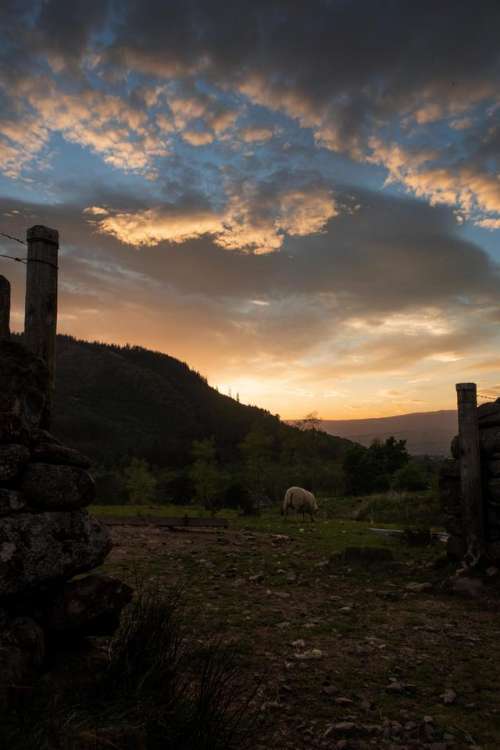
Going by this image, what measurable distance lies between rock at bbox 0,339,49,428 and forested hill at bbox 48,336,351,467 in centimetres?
4533

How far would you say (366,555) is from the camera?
11.6 meters

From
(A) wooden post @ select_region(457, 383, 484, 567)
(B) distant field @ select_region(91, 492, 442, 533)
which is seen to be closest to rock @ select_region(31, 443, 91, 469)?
(A) wooden post @ select_region(457, 383, 484, 567)

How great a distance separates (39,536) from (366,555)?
8917 millimetres

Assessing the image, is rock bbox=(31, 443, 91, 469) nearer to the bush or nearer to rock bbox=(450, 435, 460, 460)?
the bush

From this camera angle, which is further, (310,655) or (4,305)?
(310,655)

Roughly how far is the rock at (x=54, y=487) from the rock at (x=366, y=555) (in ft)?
26.9

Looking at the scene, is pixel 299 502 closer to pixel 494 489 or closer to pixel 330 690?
pixel 494 489

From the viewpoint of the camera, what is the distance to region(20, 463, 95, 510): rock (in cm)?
452

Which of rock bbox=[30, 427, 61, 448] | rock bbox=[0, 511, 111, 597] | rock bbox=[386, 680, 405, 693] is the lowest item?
rock bbox=[386, 680, 405, 693]

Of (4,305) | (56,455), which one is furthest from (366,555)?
(4,305)

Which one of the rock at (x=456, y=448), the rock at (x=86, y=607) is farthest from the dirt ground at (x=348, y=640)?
the rock at (x=456, y=448)

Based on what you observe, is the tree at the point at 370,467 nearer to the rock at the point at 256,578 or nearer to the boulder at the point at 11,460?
the rock at the point at 256,578

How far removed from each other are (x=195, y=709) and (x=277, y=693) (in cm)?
156

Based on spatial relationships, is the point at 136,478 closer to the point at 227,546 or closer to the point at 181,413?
the point at 227,546
